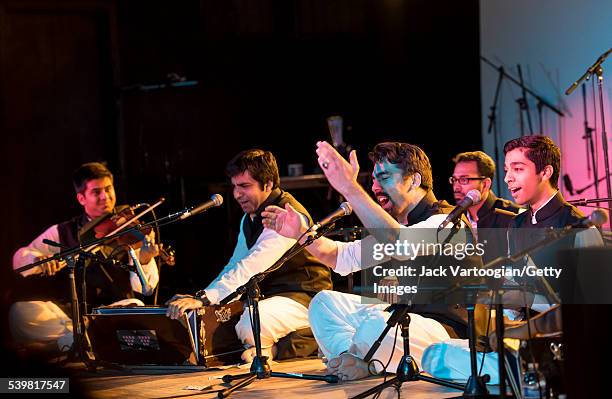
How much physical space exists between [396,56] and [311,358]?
4.35 m

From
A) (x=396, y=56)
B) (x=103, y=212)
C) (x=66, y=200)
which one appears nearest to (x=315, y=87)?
(x=396, y=56)

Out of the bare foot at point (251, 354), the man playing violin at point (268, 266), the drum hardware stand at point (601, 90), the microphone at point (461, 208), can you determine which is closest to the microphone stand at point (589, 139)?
the drum hardware stand at point (601, 90)

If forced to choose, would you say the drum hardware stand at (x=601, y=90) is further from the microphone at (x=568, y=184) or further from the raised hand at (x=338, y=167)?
the raised hand at (x=338, y=167)

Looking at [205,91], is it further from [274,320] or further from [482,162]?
[274,320]

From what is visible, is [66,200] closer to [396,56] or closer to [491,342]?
[396,56]

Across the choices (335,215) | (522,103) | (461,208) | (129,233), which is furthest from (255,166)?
(522,103)

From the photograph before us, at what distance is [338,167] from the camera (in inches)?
192

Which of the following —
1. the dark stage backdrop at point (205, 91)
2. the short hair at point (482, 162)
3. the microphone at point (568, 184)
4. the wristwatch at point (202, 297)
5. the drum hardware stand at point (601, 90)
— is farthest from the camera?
the dark stage backdrop at point (205, 91)

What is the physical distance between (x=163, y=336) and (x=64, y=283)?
5.40 feet

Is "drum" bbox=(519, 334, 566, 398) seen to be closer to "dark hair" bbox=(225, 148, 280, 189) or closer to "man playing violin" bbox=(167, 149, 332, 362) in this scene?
"man playing violin" bbox=(167, 149, 332, 362)

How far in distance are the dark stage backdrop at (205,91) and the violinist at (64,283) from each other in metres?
1.98

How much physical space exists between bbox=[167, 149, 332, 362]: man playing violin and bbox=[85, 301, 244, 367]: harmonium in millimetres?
136

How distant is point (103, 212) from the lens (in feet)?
23.8

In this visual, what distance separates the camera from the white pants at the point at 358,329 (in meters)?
5.48
